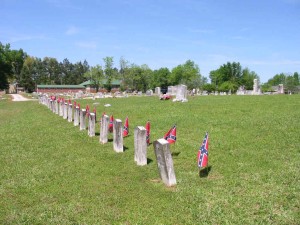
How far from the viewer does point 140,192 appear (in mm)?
7492

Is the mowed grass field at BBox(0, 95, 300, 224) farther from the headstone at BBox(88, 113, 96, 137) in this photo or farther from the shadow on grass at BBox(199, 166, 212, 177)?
the headstone at BBox(88, 113, 96, 137)

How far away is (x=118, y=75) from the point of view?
108 meters

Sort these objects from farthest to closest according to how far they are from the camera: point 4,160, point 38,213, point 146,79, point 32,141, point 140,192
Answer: point 146,79, point 32,141, point 4,160, point 140,192, point 38,213

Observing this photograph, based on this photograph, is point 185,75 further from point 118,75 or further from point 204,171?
point 204,171

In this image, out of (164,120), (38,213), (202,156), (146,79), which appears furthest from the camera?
(146,79)

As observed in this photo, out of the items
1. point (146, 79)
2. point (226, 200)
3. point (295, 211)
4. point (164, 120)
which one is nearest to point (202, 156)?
point (226, 200)

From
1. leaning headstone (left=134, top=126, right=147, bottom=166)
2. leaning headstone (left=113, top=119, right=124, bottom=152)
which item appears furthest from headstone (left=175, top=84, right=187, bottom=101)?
leaning headstone (left=134, top=126, right=147, bottom=166)

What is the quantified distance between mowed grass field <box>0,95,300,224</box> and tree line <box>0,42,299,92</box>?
86.0 metres

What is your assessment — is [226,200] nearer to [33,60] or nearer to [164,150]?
[164,150]

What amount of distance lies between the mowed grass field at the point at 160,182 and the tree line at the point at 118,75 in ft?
282

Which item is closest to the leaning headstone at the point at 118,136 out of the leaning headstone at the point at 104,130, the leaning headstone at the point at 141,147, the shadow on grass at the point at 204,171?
the leaning headstone at the point at 104,130

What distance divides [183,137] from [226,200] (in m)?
6.01

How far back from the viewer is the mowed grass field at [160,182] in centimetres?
620

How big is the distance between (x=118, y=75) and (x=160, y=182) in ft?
333
